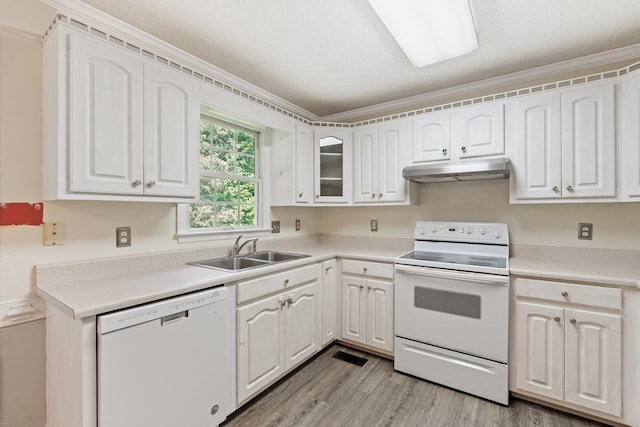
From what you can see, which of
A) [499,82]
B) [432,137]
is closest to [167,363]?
[432,137]

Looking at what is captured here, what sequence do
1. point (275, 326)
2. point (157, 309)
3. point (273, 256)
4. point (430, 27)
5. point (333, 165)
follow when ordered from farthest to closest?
point (333, 165) → point (273, 256) → point (275, 326) → point (430, 27) → point (157, 309)

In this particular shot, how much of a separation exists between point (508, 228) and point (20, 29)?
3.34 metres

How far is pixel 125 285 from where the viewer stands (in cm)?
150

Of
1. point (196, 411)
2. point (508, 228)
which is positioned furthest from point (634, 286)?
point (196, 411)

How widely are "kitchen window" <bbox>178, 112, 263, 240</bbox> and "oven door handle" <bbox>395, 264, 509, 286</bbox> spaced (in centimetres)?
136

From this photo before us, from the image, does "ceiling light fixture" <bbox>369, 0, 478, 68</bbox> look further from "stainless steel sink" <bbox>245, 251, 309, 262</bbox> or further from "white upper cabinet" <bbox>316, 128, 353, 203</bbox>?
"stainless steel sink" <bbox>245, 251, 309, 262</bbox>

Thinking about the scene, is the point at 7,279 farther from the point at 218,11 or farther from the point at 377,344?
the point at 377,344

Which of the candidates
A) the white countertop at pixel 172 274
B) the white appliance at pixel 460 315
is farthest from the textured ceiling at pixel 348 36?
the white countertop at pixel 172 274

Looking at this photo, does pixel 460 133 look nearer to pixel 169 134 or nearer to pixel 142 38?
pixel 169 134

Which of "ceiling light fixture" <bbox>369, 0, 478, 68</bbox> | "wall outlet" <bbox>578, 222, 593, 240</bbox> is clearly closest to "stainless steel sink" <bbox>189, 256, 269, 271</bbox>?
"ceiling light fixture" <bbox>369, 0, 478, 68</bbox>

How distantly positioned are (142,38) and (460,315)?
9.02ft

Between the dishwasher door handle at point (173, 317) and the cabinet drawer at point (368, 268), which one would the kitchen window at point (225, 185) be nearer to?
the dishwasher door handle at point (173, 317)

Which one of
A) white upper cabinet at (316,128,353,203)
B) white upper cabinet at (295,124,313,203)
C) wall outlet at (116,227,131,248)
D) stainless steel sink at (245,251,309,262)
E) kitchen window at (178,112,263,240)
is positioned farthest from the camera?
white upper cabinet at (316,128,353,203)

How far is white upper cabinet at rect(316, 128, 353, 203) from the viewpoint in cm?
295
